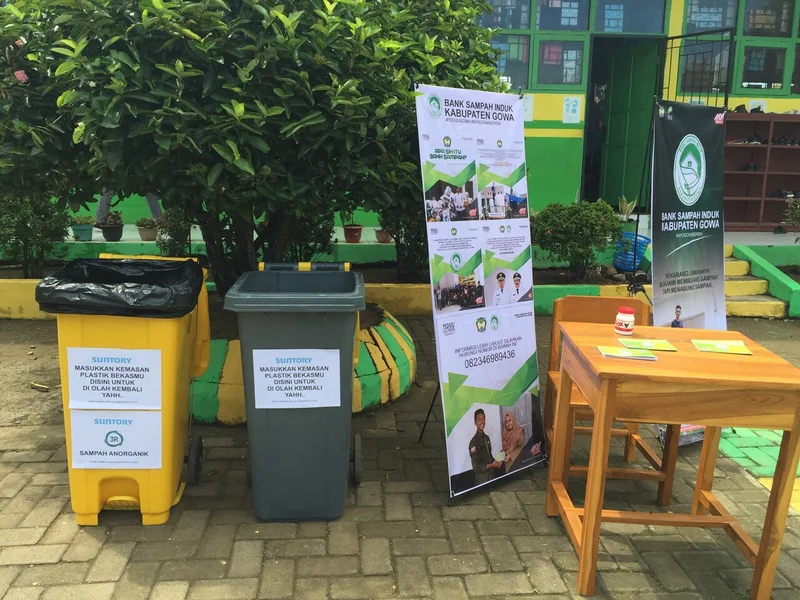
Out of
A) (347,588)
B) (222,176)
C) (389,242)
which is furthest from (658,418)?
(389,242)

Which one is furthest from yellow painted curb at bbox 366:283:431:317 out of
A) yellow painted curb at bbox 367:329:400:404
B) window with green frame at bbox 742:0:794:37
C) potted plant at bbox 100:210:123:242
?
window with green frame at bbox 742:0:794:37

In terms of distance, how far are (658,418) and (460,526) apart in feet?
3.74

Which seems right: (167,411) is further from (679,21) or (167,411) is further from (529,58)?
(679,21)

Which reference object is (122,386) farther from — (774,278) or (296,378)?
(774,278)

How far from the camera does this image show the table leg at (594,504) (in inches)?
99.3

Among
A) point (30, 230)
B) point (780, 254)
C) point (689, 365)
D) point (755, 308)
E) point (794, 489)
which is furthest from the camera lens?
point (780, 254)

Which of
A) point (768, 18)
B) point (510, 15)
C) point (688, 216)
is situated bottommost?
point (688, 216)

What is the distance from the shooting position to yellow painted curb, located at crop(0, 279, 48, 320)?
6.39 meters

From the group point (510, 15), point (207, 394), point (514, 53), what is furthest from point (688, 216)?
point (510, 15)

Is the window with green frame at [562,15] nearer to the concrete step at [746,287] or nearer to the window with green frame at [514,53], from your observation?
the window with green frame at [514,53]

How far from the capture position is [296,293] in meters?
2.97

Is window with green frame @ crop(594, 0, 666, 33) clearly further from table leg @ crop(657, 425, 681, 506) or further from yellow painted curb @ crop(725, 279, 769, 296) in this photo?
table leg @ crop(657, 425, 681, 506)

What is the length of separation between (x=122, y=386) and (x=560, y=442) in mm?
2126

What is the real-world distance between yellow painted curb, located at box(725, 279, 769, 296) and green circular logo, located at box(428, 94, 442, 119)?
18.8 feet
